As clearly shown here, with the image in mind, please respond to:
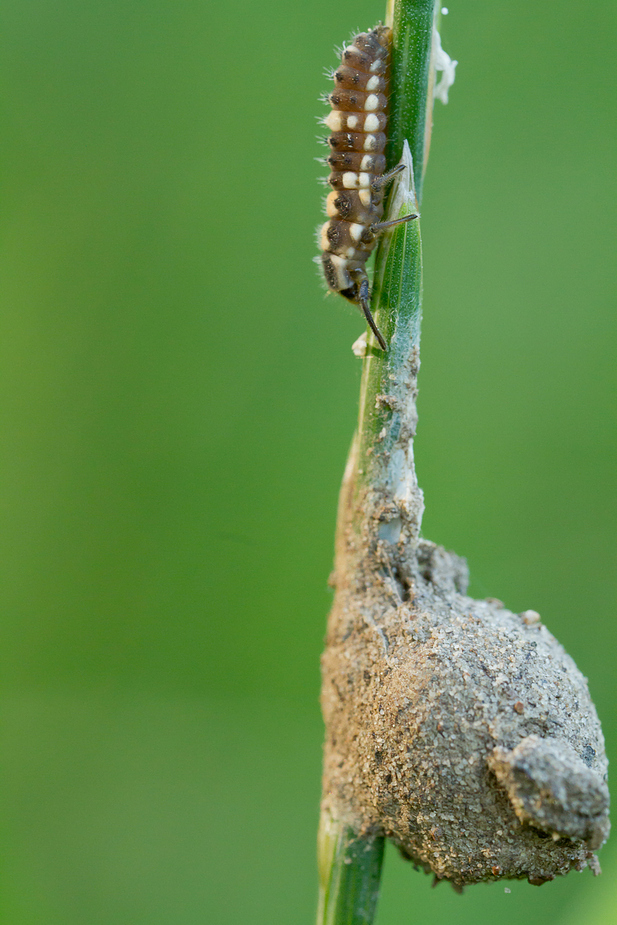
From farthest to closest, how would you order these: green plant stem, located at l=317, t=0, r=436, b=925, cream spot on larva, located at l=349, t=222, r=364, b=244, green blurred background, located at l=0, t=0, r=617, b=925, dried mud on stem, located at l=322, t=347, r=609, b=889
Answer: green blurred background, located at l=0, t=0, r=617, b=925 → cream spot on larva, located at l=349, t=222, r=364, b=244 → green plant stem, located at l=317, t=0, r=436, b=925 → dried mud on stem, located at l=322, t=347, r=609, b=889

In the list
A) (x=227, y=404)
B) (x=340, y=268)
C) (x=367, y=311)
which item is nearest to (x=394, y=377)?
Result: (x=367, y=311)

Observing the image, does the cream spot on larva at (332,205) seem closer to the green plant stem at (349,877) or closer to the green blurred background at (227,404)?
the green plant stem at (349,877)

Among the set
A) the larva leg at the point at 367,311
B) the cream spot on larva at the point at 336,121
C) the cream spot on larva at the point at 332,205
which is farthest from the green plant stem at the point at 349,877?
the cream spot on larva at the point at 336,121

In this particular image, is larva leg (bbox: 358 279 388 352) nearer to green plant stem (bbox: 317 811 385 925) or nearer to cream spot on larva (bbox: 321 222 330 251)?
cream spot on larva (bbox: 321 222 330 251)

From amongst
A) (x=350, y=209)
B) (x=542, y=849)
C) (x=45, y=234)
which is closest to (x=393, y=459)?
(x=350, y=209)

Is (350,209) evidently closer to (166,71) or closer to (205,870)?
(166,71)

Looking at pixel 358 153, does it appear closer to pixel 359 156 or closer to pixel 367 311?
pixel 359 156

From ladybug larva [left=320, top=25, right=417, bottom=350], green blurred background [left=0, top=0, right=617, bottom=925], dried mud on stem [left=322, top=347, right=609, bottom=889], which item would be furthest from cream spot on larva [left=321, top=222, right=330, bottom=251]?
green blurred background [left=0, top=0, right=617, bottom=925]
